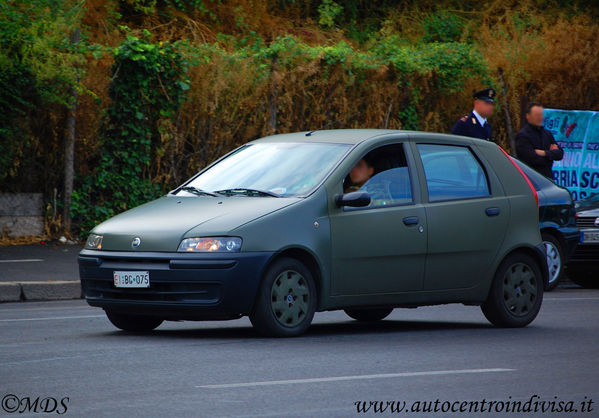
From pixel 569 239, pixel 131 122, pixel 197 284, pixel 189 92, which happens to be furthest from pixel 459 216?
pixel 189 92

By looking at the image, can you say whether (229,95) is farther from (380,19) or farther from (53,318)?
(380,19)

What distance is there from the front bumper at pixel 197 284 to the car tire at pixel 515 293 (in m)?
2.49

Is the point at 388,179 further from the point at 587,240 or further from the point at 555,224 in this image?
the point at 587,240

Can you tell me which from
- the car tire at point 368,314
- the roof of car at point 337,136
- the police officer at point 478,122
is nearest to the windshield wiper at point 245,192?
the roof of car at point 337,136

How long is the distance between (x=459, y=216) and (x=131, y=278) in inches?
114

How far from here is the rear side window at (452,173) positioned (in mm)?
10555

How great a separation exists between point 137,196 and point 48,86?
2342 millimetres

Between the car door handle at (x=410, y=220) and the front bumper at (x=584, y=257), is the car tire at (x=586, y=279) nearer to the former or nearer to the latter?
the front bumper at (x=584, y=257)

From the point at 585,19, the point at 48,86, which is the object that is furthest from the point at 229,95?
the point at 585,19

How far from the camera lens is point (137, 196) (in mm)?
18688

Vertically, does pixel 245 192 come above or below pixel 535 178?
above

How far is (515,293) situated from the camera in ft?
35.8

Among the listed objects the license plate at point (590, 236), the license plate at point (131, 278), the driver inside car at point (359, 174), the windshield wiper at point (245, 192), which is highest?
the driver inside car at point (359, 174)

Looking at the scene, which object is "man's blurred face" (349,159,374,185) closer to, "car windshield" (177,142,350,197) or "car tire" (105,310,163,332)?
"car windshield" (177,142,350,197)
